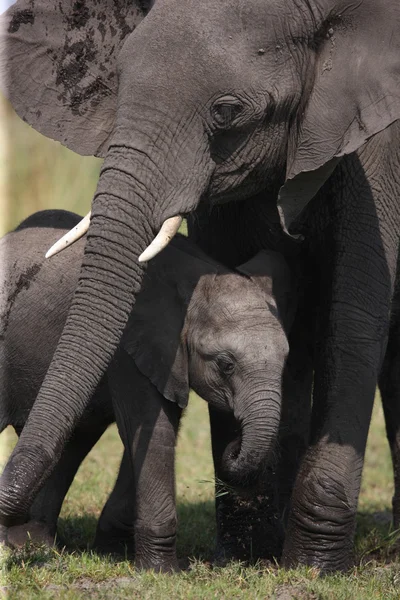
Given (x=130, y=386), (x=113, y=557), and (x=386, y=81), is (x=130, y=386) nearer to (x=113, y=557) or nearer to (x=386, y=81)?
(x=113, y=557)

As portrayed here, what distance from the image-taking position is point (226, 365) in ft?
15.7

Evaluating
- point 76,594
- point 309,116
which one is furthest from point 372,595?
point 309,116

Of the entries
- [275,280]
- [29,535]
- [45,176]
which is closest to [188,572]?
[29,535]

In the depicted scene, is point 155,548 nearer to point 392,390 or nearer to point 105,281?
point 105,281

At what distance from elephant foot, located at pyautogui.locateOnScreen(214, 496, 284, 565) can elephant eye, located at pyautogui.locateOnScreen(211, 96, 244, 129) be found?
5.76 feet

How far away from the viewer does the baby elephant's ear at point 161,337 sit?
194 inches

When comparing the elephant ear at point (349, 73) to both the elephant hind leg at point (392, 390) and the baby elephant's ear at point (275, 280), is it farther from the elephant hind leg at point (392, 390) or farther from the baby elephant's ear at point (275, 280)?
the elephant hind leg at point (392, 390)

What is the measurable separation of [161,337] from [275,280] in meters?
0.52

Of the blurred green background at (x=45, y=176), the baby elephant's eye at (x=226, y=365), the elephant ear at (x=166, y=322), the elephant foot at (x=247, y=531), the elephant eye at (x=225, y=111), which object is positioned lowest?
the elephant foot at (x=247, y=531)

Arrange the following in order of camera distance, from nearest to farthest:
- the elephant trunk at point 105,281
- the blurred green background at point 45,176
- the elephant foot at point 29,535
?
the elephant trunk at point 105,281 < the elephant foot at point 29,535 < the blurred green background at point 45,176

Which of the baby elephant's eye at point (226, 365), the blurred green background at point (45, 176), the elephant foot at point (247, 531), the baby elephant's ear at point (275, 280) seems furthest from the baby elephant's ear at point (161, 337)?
the blurred green background at point (45, 176)

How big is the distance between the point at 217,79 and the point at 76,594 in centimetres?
192

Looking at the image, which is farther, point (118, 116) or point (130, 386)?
point (130, 386)

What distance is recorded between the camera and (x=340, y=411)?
16.4 feet
